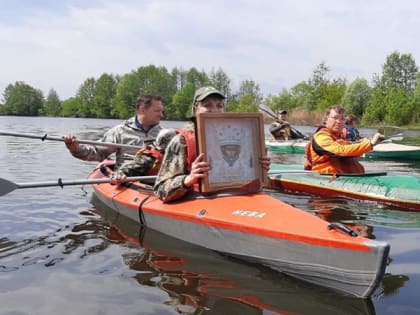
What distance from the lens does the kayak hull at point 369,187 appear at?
6.64 metres

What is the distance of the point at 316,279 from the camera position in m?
3.58

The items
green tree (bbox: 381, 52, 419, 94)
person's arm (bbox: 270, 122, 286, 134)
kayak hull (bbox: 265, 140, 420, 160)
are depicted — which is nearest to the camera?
kayak hull (bbox: 265, 140, 420, 160)

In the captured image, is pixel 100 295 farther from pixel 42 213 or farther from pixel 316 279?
pixel 42 213

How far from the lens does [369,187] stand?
7.02 meters

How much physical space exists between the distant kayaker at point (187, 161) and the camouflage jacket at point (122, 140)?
2.16 metres

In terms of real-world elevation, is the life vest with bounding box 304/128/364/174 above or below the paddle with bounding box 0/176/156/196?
below

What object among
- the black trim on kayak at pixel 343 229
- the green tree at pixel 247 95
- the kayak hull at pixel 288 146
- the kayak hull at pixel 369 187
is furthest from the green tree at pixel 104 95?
the black trim on kayak at pixel 343 229

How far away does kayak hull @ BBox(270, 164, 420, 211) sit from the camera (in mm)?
6641

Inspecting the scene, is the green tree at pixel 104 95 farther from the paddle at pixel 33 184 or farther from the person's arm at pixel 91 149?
the paddle at pixel 33 184

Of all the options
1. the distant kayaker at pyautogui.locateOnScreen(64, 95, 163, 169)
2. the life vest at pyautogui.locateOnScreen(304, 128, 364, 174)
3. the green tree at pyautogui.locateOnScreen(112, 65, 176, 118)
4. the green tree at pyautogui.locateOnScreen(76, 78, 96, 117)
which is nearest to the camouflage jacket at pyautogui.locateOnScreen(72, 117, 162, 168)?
the distant kayaker at pyautogui.locateOnScreen(64, 95, 163, 169)

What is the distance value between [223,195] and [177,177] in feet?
1.56

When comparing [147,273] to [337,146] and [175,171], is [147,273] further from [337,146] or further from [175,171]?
[337,146]

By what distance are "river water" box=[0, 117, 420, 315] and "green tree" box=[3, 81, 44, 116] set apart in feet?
282

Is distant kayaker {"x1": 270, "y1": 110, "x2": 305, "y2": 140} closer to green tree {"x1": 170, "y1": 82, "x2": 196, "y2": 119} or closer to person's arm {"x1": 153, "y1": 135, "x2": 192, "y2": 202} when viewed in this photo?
person's arm {"x1": 153, "y1": 135, "x2": 192, "y2": 202}
